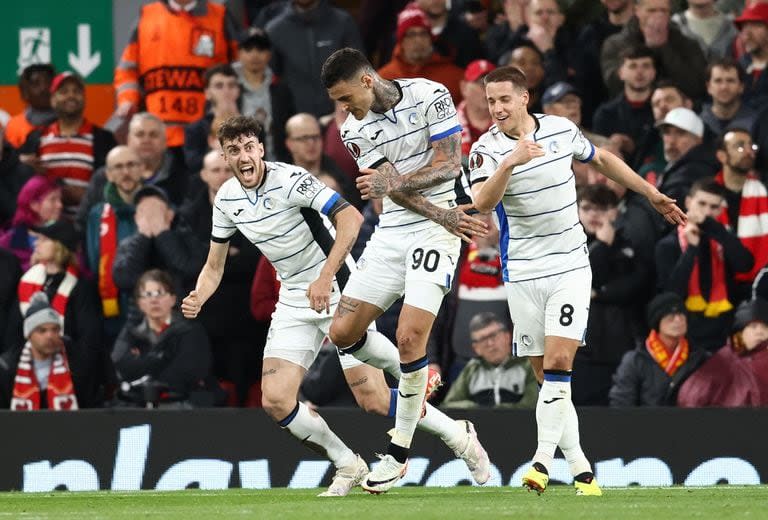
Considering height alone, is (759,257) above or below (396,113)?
below

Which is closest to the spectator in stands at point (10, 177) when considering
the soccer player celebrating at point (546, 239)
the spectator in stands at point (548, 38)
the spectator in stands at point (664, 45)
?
the spectator in stands at point (548, 38)

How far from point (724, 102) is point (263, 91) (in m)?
4.00

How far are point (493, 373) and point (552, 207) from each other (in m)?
3.37

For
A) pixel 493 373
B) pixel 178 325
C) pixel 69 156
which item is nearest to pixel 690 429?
pixel 493 373

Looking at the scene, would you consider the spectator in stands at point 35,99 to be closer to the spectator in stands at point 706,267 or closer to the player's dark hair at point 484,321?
the player's dark hair at point 484,321

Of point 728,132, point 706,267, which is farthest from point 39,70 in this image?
point 706,267

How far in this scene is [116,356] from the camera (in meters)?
13.5

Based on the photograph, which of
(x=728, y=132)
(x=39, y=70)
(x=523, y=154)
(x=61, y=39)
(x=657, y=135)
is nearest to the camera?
(x=523, y=154)

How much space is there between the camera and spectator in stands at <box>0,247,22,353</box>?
549 inches

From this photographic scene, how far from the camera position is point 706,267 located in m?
13.2

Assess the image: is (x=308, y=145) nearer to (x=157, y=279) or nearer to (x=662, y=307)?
(x=157, y=279)

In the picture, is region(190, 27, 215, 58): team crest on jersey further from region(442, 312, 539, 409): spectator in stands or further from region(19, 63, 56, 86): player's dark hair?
region(442, 312, 539, 409): spectator in stands

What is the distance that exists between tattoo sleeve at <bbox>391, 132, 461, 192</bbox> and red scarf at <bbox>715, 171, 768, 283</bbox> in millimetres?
4004

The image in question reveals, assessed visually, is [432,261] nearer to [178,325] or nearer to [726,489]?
[726,489]
